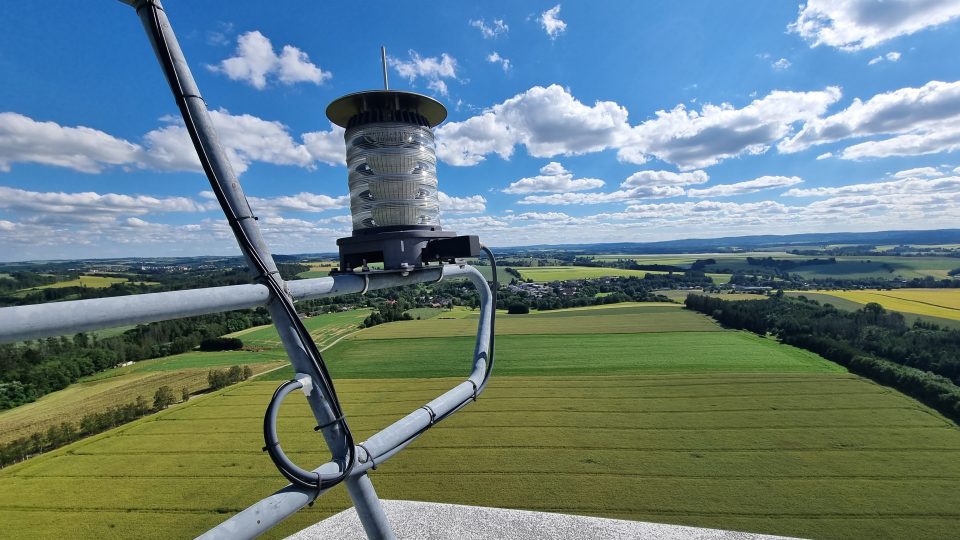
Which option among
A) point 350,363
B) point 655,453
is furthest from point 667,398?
point 350,363

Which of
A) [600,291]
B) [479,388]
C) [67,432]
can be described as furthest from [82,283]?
[600,291]

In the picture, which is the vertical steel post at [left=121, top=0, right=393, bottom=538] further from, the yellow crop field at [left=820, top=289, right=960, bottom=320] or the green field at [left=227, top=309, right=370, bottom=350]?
the yellow crop field at [left=820, top=289, right=960, bottom=320]

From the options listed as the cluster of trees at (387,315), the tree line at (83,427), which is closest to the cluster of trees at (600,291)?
the cluster of trees at (387,315)

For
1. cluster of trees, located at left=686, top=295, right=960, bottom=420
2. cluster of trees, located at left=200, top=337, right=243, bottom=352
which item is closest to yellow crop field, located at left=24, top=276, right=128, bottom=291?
cluster of trees, located at left=200, top=337, right=243, bottom=352

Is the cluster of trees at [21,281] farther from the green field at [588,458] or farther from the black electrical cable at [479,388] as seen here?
the black electrical cable at [479,388]

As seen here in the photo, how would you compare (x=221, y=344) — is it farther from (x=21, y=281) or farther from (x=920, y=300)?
(x=920, y=300)

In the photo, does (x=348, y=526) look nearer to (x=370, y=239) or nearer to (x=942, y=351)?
(x=370, y=239)
